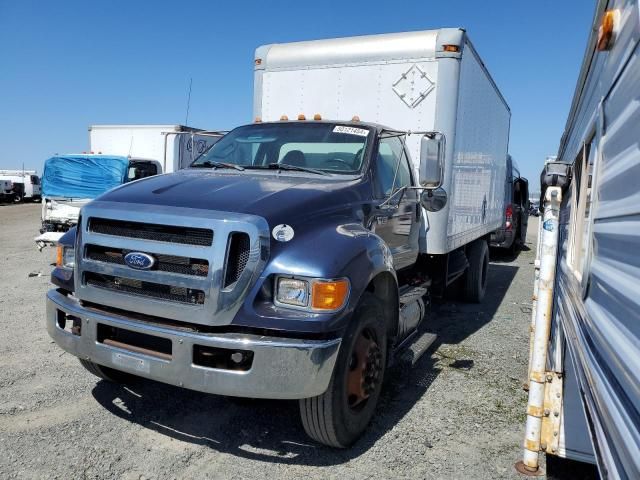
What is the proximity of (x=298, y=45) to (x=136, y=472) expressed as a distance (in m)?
4.69

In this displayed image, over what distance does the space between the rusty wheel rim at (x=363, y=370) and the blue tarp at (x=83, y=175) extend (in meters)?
10.9

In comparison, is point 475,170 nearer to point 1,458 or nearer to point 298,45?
point 298,45

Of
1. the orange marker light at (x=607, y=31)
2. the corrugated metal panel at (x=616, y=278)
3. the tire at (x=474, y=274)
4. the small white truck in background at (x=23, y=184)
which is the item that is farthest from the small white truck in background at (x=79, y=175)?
the small white truck in background at (x=23, y=184)

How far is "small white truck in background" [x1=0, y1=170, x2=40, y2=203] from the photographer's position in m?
29.3

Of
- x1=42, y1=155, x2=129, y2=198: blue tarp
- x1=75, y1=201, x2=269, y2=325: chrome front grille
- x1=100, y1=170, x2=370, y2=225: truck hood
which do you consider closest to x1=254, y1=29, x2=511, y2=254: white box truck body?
x1=100, y1=170, x2=370, y2=225: truck hood

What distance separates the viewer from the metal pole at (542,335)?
298 cm

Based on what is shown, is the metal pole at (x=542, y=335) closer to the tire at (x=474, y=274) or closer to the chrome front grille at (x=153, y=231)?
the chrome front grille at (x=153, y=231)

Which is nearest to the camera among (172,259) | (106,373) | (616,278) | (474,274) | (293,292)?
(616,278)

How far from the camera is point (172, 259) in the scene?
9.84ft

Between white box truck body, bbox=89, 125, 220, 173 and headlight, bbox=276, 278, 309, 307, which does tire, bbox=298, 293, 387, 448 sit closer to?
headlight, bbox=276, 278, 309, 307

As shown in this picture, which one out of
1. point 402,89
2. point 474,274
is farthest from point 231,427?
point 474,274

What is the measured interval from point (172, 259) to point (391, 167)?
2.30m

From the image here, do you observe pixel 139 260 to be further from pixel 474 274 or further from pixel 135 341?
pixel 474 274

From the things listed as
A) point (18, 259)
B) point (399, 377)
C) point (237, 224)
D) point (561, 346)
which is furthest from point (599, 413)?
point (18, 259)
